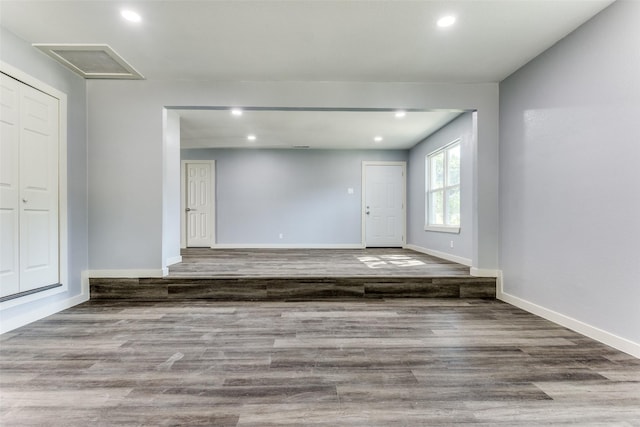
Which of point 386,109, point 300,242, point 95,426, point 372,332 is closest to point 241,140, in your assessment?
point 300,242

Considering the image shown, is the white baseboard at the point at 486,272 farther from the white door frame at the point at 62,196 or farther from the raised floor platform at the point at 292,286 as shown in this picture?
the white door frame at the point at 62,196

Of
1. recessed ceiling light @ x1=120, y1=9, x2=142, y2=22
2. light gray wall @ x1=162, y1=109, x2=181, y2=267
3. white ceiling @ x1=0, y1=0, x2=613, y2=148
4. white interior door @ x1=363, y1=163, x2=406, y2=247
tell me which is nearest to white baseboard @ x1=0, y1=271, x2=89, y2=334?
light gray wall @ x1=162, y1=109, x2=181, y2=267

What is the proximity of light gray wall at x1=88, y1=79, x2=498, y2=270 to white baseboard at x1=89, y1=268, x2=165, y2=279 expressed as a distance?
5 cm

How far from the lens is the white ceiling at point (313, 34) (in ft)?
7.15

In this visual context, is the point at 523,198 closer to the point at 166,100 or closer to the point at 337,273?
the point at 337,273

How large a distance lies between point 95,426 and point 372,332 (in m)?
1.79

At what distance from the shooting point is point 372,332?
241 centimetres

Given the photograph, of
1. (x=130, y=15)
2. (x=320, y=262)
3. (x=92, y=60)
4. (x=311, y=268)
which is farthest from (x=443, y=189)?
(x=92, y=60)

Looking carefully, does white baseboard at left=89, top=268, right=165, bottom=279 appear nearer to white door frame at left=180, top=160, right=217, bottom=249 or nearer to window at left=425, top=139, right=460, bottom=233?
white door frame at left=180, top=160, right=217, bottom=249

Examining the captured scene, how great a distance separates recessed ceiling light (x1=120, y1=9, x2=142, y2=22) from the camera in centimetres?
224

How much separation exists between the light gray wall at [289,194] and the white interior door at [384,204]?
192 mm

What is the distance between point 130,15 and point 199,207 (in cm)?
488

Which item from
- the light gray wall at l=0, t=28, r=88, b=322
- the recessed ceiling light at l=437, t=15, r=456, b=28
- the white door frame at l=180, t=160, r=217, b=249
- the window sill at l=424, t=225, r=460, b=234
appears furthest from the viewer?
the white door frame at l=180, t=160, r=217, b=249

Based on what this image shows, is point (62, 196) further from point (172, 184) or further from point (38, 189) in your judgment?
point (172, 184)
